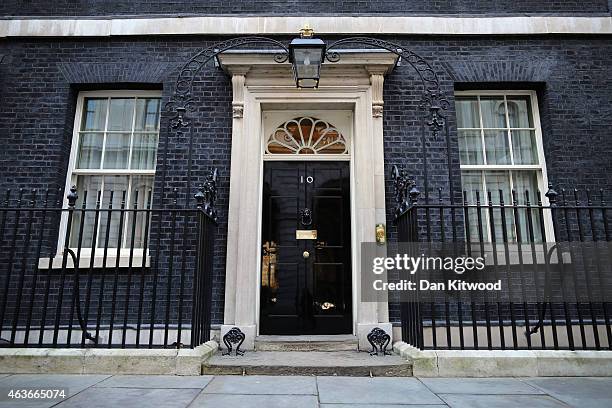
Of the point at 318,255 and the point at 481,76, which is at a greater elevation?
the point at 481,76

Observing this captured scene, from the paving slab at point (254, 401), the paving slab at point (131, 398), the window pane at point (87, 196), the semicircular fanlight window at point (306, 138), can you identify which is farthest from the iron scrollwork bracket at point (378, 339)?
the window pane at point (87, 196)

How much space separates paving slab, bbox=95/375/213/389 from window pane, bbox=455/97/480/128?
4.91 meters

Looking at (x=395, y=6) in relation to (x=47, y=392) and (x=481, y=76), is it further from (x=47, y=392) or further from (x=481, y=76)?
(x=47, y=392)

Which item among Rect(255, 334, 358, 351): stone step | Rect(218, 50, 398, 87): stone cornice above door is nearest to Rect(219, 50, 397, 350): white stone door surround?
Rect(218, 50, 398, 87): stone cornice above door

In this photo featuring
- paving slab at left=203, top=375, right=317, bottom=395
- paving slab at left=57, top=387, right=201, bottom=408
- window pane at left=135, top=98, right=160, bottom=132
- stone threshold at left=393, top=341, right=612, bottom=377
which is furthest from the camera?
window pane at left=135, top=98, right=160, bottom=132

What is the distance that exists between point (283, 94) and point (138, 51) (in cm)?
232

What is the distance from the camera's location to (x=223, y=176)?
5.96 metres

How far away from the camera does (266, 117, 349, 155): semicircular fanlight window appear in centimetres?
632

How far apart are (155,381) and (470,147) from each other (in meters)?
5.09

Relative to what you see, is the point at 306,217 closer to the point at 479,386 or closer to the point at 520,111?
the point at 479,386

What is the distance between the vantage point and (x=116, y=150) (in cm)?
632

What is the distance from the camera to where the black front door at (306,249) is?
5.79m

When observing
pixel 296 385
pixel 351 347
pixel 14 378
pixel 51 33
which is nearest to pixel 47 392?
pixel 14 378

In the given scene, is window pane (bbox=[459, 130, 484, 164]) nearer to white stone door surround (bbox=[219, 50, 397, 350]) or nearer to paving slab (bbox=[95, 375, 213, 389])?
white stone door surround (bbox=[219, 50, 397, 350])
